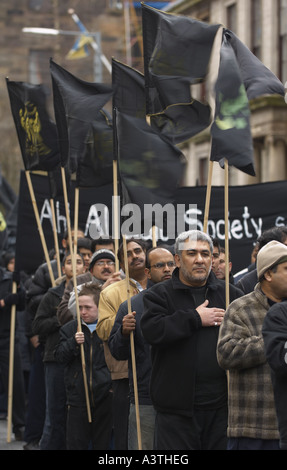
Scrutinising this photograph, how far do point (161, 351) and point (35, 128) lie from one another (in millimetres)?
4446

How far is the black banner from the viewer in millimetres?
11656

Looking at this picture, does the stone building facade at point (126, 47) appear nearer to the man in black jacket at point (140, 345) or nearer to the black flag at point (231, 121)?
the man in black jacket at point (140, 345)

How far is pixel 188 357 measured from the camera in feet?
21.3

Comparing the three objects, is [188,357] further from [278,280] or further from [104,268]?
[104,268]

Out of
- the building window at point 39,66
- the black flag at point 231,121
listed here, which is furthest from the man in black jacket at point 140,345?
the building window at point 39,66

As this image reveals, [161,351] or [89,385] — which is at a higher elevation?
[161,351]

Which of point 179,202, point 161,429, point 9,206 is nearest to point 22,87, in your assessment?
point 179,202

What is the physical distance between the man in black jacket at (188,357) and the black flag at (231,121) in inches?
21.9

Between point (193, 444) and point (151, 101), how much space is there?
8.12 feet

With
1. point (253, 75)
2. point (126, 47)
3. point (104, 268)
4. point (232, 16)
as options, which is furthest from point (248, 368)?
point (126, 47)

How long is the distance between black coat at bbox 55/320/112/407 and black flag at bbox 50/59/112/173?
1.54 meters

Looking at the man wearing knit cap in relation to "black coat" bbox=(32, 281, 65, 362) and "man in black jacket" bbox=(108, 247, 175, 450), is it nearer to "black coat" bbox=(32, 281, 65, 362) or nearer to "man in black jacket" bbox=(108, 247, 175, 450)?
"man in black jacket" bbox=(108, 247, 175, 450)
